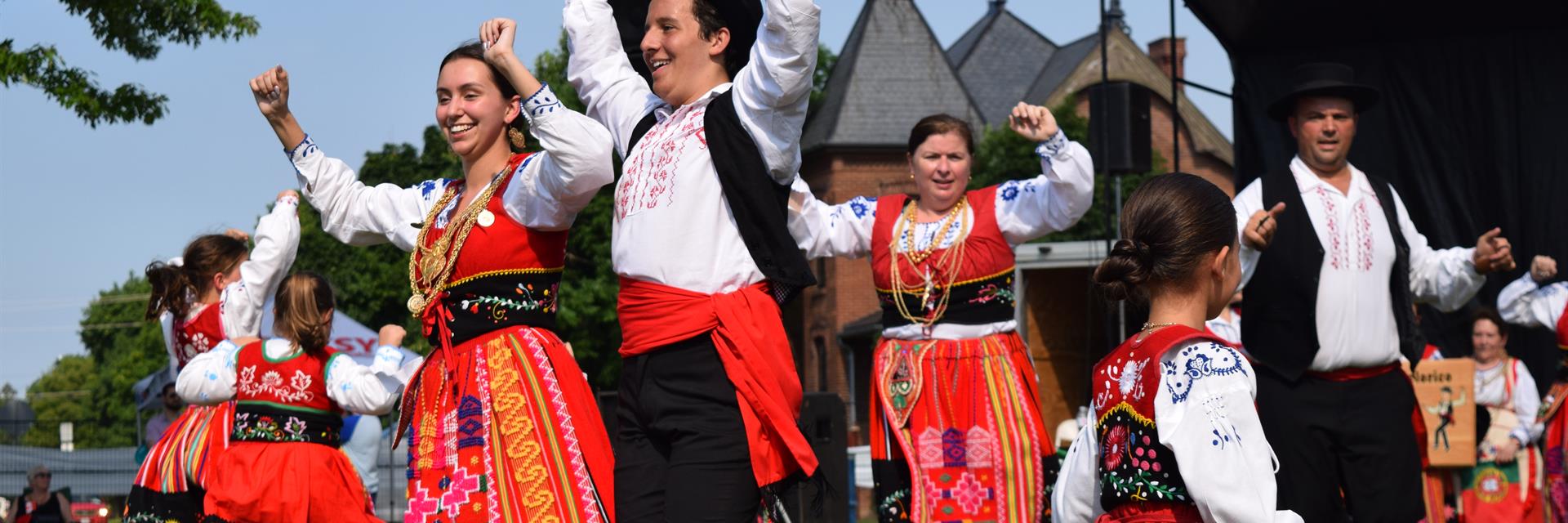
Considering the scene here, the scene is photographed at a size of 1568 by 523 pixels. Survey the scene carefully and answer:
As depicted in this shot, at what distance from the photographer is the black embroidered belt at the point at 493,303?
4000 mm

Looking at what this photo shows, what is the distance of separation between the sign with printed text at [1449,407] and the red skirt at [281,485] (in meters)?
4.61

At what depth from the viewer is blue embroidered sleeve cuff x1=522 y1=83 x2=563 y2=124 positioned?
368cm

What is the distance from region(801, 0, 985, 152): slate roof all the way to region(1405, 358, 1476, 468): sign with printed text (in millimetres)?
35772

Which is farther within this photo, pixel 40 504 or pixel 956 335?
pixel 40 504

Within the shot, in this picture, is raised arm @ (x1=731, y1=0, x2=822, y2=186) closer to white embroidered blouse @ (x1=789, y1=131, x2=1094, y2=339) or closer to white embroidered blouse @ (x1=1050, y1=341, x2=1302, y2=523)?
white embroidered blouse @ (x1=1050, y1=341, x2=1302, y2=523)

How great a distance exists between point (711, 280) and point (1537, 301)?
490cm

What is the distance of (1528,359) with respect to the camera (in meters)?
9.05

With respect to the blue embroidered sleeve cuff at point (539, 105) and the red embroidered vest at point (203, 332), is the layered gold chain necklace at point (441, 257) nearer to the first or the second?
the blue embroidered sleeve cuff at point (539, 105)

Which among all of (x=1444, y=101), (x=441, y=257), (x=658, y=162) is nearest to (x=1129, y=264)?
(x=658, y=162)

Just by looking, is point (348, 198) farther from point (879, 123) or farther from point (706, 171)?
point (879, 123)

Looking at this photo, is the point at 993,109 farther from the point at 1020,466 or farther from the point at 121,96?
the point at 1020,466

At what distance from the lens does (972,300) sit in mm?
5727

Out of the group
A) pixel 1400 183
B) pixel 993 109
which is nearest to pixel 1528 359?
pixel 1400 183

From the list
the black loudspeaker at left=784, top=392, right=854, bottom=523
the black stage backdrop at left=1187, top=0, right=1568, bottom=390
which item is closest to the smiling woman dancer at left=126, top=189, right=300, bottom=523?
the black loudspeaker at left=784, top=392, right=854, bottom=523
